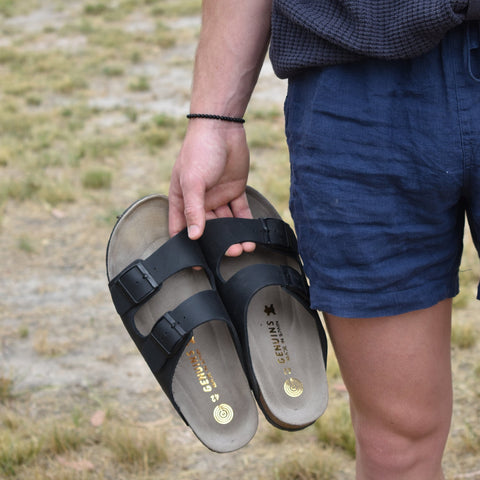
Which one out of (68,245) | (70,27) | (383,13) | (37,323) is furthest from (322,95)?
(70,27)

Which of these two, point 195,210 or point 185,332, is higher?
point 195,210

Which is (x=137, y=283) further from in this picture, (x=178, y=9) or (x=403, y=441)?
→ (x=178, y=9)

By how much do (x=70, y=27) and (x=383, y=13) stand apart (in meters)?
7.22

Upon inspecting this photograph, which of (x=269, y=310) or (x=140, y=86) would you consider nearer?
(x=269, y=310)

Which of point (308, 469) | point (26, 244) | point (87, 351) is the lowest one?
point (26, 244)

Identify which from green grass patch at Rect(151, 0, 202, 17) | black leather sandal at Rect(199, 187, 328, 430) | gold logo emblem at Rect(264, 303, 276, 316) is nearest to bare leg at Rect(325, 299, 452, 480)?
black leather sandal at Rect(199, 187, 328, 430)

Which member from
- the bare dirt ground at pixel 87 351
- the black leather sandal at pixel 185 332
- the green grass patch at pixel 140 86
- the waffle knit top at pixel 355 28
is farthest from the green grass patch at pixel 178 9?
the waffle knit top at pixel 355 28

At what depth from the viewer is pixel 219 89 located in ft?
3.59

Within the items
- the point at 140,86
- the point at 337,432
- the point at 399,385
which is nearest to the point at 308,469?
the point at 337,432

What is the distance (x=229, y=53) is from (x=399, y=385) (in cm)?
55

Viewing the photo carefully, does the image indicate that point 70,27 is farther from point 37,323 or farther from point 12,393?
Result: point 12,393

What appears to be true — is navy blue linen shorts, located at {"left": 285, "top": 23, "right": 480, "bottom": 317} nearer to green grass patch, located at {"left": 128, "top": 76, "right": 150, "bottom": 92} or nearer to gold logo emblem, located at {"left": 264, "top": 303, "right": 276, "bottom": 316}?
gold logo emblem, located at {"left": 264, "top": 303, "right": 276, "bottom": 316}

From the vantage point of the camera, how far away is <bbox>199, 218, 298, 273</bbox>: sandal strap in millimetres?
1236

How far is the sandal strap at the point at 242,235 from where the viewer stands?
124 centimetres
